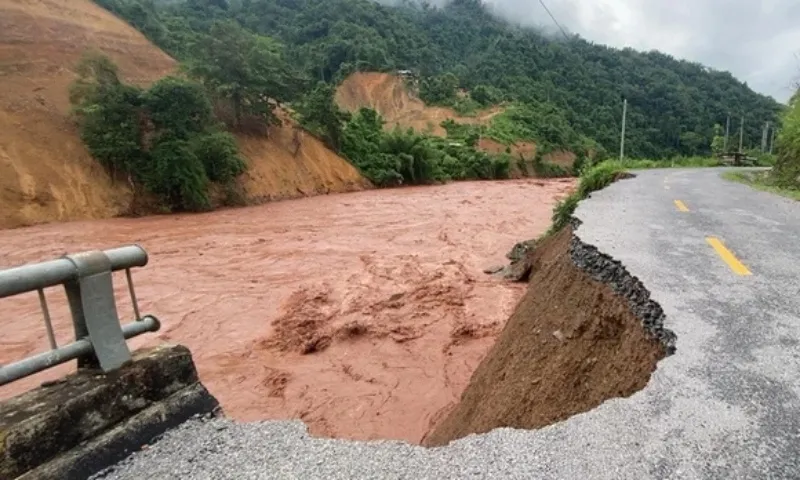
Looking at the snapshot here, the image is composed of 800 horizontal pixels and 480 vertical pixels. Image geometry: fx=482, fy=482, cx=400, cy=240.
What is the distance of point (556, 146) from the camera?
190 feet

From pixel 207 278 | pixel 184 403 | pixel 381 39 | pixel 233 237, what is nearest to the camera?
pixel 184 403

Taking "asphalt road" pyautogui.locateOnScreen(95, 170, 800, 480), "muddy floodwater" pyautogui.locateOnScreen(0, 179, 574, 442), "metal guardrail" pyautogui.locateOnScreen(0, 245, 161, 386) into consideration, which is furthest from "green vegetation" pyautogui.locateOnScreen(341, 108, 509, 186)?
"metal guardrail" pyautogui.locateOnScreen(0, 245, 161, 386)

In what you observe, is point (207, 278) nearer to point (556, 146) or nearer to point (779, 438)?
point (779, 438)

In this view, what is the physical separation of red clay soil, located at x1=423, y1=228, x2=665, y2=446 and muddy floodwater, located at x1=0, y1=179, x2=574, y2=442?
122 cm

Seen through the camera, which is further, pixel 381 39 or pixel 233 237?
pixel 381 39

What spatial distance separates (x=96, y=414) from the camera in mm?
2098

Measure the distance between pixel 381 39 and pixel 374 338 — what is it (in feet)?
242

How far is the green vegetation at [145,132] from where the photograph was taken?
20.1m

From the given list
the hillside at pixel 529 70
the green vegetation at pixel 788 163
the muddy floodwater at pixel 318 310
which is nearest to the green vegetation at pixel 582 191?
the muddy floodwater at pixel 318 310

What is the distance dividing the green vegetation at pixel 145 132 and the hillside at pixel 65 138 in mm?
990

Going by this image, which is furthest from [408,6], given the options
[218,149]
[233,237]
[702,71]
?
[233,237]

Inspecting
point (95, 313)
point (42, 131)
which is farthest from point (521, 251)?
point (42, 131)

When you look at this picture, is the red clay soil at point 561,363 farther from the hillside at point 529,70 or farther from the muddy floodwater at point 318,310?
the hillside at point 529,70

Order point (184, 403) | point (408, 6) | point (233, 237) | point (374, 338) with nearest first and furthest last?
point (184, 403) → point (374, 338) → point (233, 237) → point (408, 6)
